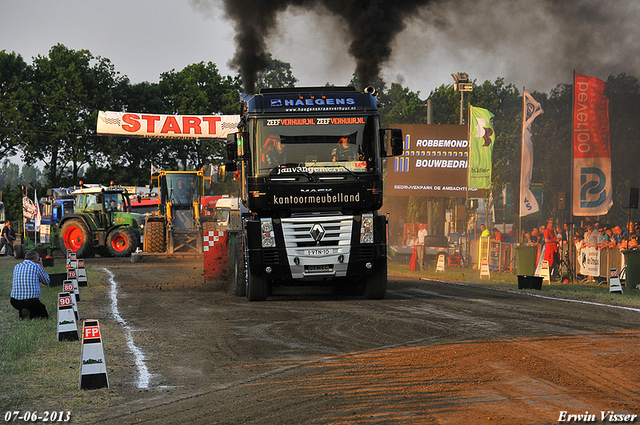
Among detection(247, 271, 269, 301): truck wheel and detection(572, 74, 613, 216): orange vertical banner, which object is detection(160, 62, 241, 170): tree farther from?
detection(247, 271, 269, 301): truck wheel

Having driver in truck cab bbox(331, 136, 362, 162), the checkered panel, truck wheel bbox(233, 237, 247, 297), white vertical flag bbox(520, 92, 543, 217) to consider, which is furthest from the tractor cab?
driver in truck cab bbox(331, 136, 362, 162)

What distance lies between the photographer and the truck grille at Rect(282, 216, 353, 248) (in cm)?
1362

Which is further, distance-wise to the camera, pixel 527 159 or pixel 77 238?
pixel 77 238

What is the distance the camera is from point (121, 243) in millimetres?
32062

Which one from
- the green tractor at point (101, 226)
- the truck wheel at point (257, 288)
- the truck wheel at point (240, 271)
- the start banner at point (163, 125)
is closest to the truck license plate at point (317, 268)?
the truck wheel at point (257, 288)

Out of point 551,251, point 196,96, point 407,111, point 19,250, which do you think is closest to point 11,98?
point 196,96

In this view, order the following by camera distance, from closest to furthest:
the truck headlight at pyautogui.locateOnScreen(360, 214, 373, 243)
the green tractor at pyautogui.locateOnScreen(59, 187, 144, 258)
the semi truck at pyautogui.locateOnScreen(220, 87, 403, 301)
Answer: the semi truck at pyautogui.locateOnScreen(220, 87, 403, 301), the truck headlight at pyautogui.locateOnScreen(360, 214, 373, 243), the green tractor at pyautogui.locateOnScreen(59, 187, 144, 258)

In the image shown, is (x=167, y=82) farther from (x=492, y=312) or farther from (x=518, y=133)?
(x=492, y=312)

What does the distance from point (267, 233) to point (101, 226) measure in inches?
799

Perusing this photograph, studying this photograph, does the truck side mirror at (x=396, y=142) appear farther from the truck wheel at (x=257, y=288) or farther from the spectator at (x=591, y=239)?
the spectator at (x=591, y=239)

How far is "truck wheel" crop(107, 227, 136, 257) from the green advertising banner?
15.3m

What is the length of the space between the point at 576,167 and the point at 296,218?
1307 centimetres

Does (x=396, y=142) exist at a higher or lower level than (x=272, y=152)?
higher

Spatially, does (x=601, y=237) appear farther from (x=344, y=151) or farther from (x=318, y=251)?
(x=318, y=251)
